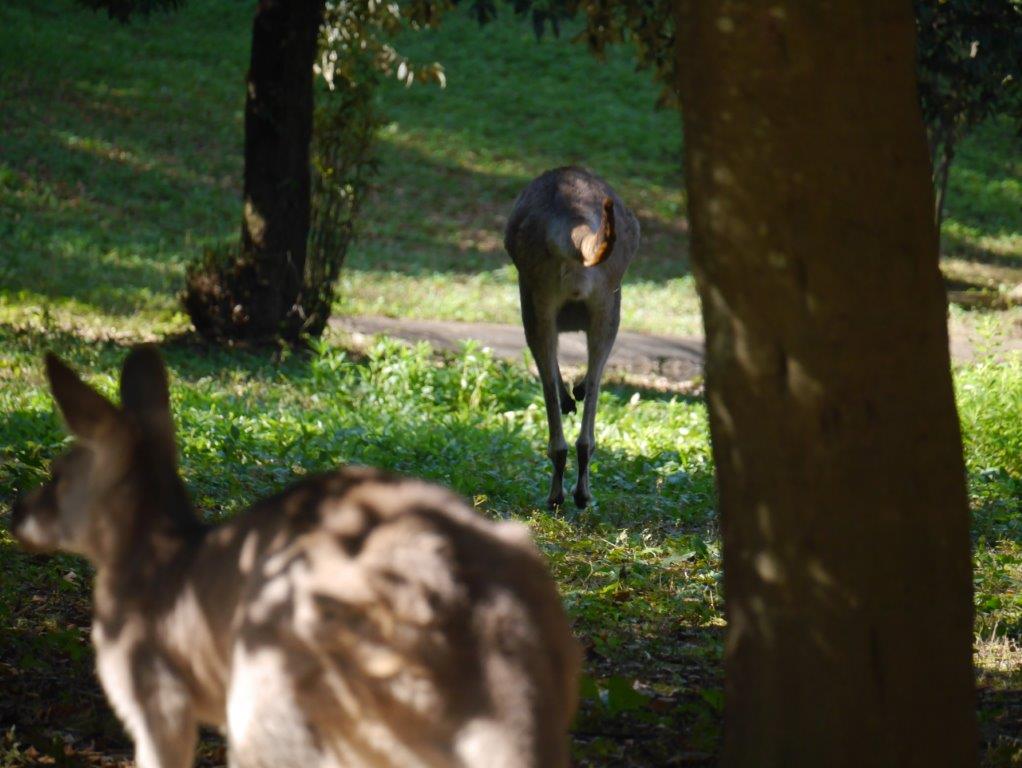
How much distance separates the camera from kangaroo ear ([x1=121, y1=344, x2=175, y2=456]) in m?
3.54

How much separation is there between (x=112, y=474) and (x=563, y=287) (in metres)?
4.73

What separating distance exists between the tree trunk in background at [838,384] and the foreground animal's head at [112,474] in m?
1.43

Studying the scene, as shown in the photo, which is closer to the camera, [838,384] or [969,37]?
[838,384]

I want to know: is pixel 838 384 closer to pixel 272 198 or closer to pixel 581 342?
pixel 272 198

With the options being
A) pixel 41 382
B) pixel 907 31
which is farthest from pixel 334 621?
pixel 41 382

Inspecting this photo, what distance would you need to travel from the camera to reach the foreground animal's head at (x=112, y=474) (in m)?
3.44

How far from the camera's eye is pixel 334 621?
9.07 ft

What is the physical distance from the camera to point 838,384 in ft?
10.7

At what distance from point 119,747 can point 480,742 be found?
214cm

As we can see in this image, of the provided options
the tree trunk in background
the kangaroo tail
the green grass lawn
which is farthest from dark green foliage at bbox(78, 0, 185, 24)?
the tree trunk in background

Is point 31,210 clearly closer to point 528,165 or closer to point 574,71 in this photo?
point 528,165

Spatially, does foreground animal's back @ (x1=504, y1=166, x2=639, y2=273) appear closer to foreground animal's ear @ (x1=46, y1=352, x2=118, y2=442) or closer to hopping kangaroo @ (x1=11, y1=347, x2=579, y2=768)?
foreground animal's ear @ (x1=46, y1=352, x2=118, y2=442)

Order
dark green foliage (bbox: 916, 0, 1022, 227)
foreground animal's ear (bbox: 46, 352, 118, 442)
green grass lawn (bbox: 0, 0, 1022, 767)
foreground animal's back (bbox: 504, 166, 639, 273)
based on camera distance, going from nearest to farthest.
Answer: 1. foreground animal's ear (bbox: 46, 352, 118, 442)
2. green grass lawn (bbox: 0, 0, 1022, 767)
3. foreground animal's back (bbox: 504, 166, 639, 273)
4. dark green foliage (bbox: 916, 0, 1022, 227)

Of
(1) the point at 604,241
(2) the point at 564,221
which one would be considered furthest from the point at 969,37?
(1) the point at 604,241
